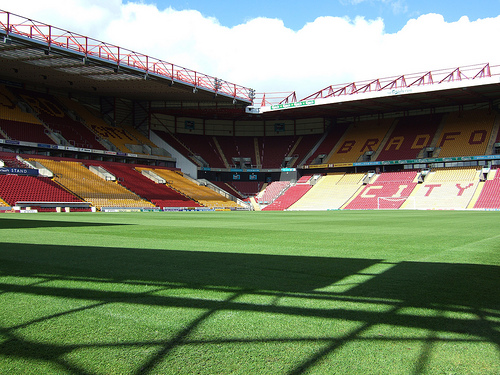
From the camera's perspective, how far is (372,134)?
63.1m

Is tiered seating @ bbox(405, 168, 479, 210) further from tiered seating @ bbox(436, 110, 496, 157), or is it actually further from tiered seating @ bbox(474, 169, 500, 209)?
tiered seating @ bbox(436, 110, 496, 157)

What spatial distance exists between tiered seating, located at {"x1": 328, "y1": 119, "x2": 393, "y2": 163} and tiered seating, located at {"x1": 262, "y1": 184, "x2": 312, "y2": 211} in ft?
21.9

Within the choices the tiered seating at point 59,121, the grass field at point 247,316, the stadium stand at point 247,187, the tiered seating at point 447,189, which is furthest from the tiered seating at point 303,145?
the grass field at point 247,316

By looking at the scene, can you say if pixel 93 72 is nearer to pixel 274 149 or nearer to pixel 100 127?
pixel 100 127

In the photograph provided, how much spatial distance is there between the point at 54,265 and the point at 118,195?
40619 millimetres

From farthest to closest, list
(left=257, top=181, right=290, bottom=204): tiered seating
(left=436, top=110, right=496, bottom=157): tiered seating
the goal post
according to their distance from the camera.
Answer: (left=257, top=181, right=290, bottom=204): tiered seating < (left=436, top=110, right=496, bottom=157): tiered seating < the goal post

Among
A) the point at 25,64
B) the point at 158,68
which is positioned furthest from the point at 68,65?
the point at 158,68

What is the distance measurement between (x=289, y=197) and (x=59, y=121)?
114ft

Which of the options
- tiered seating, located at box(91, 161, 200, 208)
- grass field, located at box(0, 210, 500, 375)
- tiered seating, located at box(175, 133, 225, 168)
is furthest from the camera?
tiered seating, located at box(175, 133, 225, 168)

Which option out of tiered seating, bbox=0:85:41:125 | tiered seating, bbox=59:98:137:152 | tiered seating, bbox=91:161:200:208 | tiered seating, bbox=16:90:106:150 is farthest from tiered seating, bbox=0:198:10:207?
tiered seating, bbox=59:98:137:152

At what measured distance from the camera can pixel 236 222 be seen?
69.5ft

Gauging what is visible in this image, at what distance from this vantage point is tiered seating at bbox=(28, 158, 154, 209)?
4250 centimetres

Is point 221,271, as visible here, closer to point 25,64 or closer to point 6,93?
point 25,64

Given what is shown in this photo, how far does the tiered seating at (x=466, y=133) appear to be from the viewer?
51.6 metres
